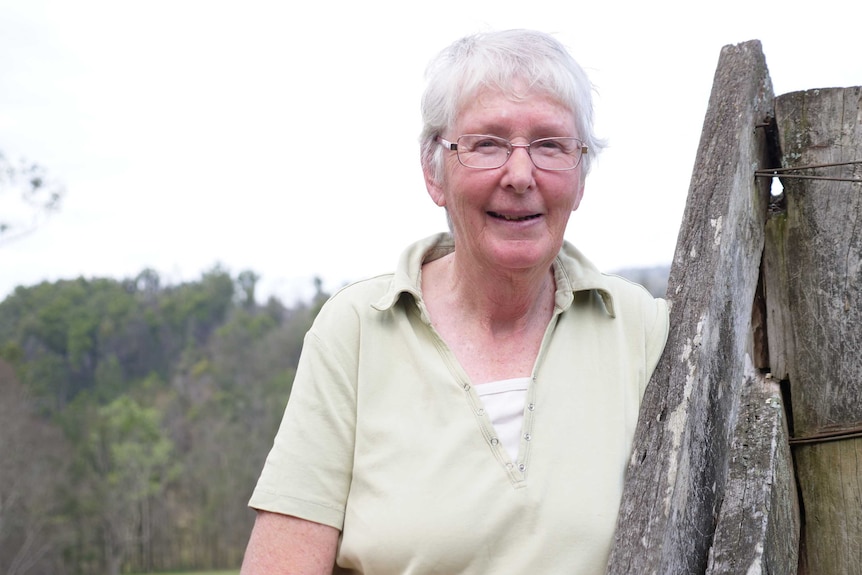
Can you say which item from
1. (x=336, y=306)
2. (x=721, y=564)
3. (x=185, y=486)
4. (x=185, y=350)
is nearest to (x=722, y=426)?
(x=721, y=564)

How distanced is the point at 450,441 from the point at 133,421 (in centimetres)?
4929

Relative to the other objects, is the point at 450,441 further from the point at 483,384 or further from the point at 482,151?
the point at 482,151

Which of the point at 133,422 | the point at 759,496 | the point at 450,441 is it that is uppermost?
the point at 450,441

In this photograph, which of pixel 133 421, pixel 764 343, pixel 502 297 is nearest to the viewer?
pixel 764 343

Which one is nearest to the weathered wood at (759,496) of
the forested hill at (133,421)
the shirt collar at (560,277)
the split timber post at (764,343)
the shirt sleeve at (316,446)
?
the split timber post at (764,343)

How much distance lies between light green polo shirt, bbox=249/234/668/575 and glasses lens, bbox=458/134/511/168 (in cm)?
31

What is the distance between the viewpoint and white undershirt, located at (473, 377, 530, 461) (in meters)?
1.72

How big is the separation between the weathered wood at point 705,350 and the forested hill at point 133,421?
3811cm

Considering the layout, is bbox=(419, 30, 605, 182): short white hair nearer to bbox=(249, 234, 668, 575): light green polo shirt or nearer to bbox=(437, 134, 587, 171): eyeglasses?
bbox=(437, 134, 587, 171): eyeglasses

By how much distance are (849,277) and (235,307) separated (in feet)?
237

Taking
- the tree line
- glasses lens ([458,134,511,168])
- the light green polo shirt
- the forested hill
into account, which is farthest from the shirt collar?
the forested hill

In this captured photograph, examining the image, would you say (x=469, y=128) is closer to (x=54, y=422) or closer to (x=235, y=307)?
(x=54, y=422)

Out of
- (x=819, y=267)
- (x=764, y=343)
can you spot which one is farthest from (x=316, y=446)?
(x=819, y=267)

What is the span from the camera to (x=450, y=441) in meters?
1.71
